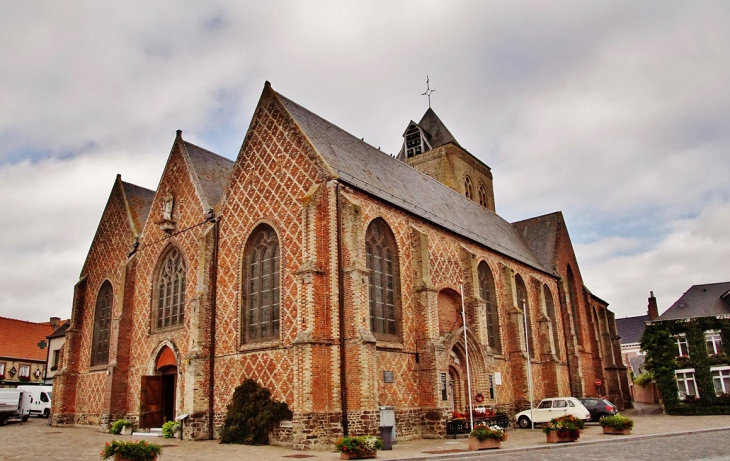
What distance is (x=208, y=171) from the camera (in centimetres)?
2733

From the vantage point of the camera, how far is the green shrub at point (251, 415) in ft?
61.0

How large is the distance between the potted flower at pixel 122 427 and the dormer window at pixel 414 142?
2880 cm

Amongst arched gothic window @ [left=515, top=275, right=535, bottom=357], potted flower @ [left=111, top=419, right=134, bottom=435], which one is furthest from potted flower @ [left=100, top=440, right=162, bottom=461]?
arched gothic window @ [left=515, top=275, right=535, bottom=357]

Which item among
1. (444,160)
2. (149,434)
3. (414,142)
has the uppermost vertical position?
(414,142)

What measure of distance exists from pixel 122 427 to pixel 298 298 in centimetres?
1066

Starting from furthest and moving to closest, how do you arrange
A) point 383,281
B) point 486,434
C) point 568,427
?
point 383,281 < point 568,427 < point 486,434

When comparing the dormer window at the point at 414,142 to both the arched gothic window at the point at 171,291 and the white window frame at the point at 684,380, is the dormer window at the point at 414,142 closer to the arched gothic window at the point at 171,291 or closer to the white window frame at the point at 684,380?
the white window frame at the point at 684,380

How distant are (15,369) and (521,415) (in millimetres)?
44826

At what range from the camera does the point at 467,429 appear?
21328 millimetres

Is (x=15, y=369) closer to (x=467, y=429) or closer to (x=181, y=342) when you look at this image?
(x=181, y=342)

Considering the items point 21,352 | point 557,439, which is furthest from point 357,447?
point 21,352

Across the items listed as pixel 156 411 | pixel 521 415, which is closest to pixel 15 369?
pixel 156 411

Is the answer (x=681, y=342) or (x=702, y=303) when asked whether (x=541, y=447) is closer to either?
(x=681, y=342)

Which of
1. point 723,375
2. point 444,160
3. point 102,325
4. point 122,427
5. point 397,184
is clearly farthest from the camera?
point 444,160
